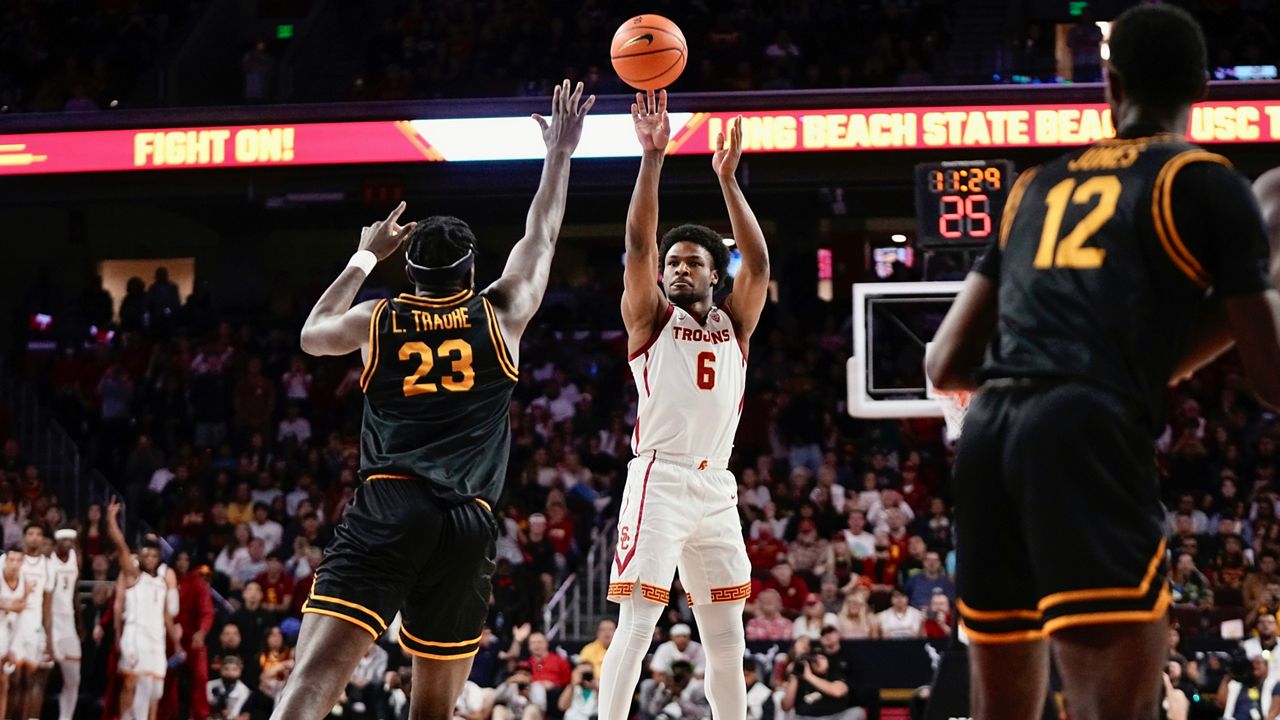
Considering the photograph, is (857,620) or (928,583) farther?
(928,583)

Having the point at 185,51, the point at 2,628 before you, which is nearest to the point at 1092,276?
the point at 2,628

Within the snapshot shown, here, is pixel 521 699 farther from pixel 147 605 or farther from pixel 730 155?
pixel 730 155

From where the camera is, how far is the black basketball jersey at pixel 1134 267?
311 centimetres

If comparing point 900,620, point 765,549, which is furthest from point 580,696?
point 900,620

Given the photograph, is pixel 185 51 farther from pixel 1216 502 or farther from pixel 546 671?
pixel 1216 502

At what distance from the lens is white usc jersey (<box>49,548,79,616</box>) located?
14.5 meters

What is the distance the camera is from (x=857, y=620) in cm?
1333

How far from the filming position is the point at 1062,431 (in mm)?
3127

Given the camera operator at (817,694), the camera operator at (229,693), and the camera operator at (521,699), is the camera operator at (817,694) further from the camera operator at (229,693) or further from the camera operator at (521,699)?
the camera operator at (229,693)

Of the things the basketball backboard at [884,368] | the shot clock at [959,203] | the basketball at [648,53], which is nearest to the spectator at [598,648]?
the basketball backboard at [884,368]

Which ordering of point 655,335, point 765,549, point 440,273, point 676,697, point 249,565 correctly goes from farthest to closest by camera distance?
1. point 249,565
2. point 765,549
3. point 676,697
4. point 655,335
5. point 440,273

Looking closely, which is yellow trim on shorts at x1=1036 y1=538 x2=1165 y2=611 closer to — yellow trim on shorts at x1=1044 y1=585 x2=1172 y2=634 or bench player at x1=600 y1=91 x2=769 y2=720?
yellow trim on shorts at x1=1044 y1=585 x2=1172 y2=634

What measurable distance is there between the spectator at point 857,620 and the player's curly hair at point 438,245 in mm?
8515

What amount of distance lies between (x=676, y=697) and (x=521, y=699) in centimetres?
130
